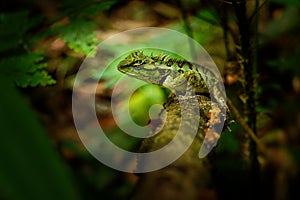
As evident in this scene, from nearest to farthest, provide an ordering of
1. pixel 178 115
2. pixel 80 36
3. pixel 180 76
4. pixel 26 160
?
pixel 26 160 → pixel 180 76 → pixel 178 115 → pixel 80 36

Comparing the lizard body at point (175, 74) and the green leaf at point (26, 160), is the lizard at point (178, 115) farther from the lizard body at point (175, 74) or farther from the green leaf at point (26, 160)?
the green leaf at point (26, 160)

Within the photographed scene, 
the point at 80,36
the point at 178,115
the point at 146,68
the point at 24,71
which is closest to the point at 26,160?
the point at 146,68

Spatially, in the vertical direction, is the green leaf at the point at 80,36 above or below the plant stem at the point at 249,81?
above

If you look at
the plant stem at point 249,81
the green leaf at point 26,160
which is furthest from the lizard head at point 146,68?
the green leaf at point 26,160

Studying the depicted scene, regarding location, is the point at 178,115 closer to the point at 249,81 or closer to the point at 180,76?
the point at 180,76

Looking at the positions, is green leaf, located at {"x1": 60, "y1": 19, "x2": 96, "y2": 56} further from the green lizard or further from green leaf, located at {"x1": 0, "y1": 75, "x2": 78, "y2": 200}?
green leaf, located at {"x1": 0, "y1": 75, "x2": 78, "y2": 200}

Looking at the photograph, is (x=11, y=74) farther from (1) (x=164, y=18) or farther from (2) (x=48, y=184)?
(1) (x=164, y=18)

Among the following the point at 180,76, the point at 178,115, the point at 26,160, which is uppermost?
the point at 26,160
